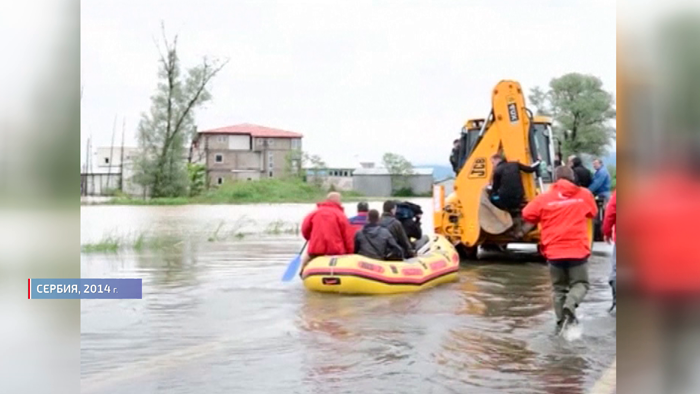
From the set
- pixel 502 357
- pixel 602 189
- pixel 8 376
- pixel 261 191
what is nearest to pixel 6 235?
pixel 8 376

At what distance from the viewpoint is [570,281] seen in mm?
5188

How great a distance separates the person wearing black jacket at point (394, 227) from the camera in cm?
700

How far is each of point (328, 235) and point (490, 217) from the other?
2157 mm

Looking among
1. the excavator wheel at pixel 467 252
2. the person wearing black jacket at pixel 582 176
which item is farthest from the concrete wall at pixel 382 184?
the excavator wheel at pixel 467 252

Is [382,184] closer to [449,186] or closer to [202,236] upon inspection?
[202,236]

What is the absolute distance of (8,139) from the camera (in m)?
3.81

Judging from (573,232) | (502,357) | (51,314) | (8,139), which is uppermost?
(8,139)

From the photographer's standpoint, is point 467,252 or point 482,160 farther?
point 467,252

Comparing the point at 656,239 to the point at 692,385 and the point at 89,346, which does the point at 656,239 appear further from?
the point at 89,346

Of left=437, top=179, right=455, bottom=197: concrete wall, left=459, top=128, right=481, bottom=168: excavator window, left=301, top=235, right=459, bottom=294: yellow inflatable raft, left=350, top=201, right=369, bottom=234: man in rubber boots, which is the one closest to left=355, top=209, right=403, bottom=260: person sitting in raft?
left=350, top=201, right=369, bottom=234: man in rubber boots

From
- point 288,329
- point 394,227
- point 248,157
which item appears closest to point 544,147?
point 394,227

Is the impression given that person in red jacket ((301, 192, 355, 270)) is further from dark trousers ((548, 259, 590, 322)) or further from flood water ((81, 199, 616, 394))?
dark trousers ((548, 259, 590, 322))

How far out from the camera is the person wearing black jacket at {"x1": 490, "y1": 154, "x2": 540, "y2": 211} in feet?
27.1

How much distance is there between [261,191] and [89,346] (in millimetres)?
1510
